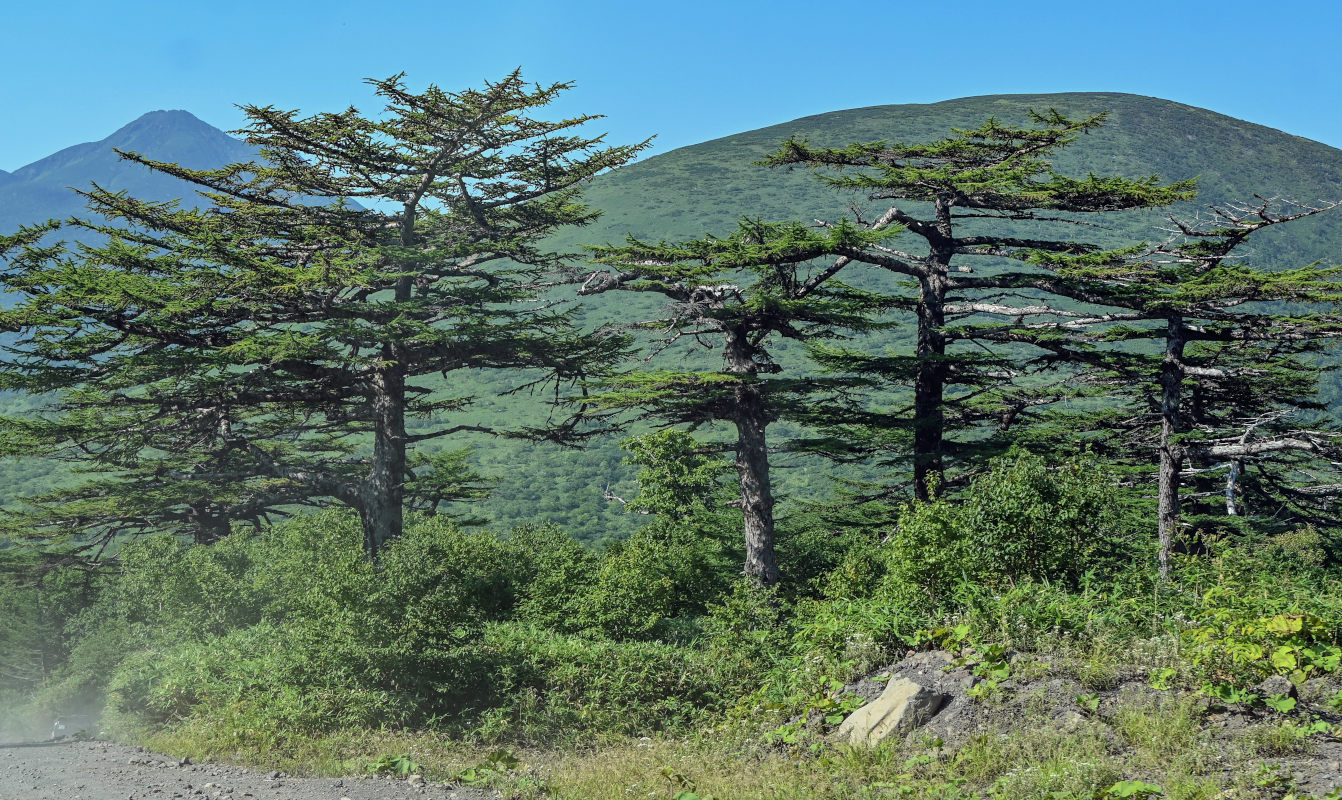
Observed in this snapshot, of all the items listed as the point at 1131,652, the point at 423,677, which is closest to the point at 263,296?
the point at 423,677

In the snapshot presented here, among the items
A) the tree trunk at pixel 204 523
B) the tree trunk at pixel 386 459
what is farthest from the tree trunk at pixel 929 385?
the tree trunk at pixel 204 523

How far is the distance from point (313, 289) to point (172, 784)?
1321 centimetres

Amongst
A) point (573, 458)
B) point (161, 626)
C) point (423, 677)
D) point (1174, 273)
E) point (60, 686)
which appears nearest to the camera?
point (423, 677)

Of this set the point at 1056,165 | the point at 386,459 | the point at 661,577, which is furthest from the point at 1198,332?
the point at 1056,165

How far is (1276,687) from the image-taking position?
7.93 m

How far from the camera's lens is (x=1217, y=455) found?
18.9 meters

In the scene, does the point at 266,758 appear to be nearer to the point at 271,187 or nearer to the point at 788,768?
the point at 788,768

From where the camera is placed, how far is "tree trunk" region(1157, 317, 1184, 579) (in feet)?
64.5

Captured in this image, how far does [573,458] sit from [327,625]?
8186 cm

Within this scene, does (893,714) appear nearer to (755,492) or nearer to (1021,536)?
(1021,536)

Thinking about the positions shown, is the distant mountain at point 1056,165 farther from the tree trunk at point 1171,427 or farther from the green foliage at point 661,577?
the tree trunk at point 1171,427

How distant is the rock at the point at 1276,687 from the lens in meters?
7.83

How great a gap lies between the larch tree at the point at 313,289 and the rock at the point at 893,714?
47.4ft

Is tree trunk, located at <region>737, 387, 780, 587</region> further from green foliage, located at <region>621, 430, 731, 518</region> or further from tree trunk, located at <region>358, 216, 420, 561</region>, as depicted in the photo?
tree trunk, located at <region>358, 216, 420, 561</region>
